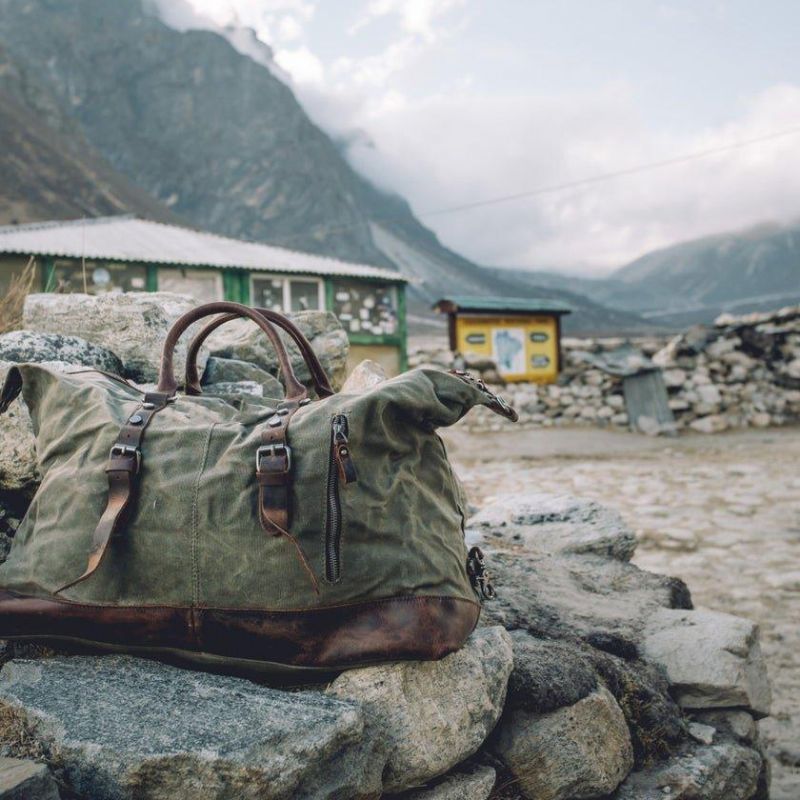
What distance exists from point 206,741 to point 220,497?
0.53 metres

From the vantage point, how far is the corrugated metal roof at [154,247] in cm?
1503

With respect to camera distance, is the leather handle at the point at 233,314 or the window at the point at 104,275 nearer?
the leather handle at the point at 233,314

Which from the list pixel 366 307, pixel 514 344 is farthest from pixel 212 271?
pixel 514 344

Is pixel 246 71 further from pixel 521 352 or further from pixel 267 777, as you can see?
pixel 267 777

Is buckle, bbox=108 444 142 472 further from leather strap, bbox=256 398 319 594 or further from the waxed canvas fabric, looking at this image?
leather strap, bbox=256 398 319 594

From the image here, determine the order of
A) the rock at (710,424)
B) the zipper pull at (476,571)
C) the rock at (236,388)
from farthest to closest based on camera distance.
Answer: the rock at (710,424)
the rock at (236,388)
the zipper pull at (476,571)

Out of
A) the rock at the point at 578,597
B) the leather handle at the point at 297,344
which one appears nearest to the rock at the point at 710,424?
the rock at the point at 578,597

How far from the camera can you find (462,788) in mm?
1758

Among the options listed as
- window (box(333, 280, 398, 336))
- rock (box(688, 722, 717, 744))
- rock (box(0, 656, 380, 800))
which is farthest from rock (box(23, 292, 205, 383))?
window (box(333, 280, 398, 336))

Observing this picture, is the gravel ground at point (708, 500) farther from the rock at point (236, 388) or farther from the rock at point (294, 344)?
the rock at point (294, 344)

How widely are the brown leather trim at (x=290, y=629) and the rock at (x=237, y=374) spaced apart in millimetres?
1370

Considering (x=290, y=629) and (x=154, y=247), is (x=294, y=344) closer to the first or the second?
(x=290, y=629)

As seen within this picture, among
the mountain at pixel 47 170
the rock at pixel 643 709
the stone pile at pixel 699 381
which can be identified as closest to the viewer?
the rock at pixel 643 709

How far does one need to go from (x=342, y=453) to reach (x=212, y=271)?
15731mm
